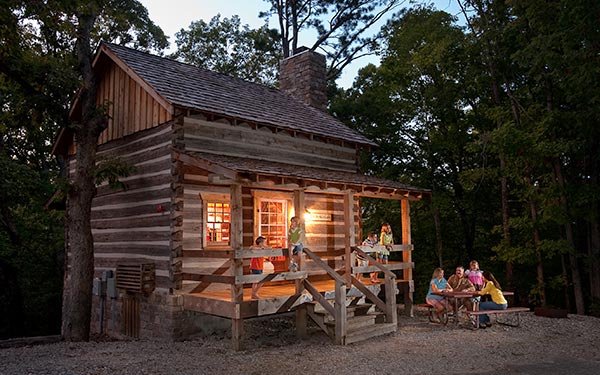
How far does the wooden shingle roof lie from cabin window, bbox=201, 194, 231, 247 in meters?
2.10

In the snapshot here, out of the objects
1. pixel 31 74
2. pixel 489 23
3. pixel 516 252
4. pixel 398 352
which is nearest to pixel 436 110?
pixel 489 23

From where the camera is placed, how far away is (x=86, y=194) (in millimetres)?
11758

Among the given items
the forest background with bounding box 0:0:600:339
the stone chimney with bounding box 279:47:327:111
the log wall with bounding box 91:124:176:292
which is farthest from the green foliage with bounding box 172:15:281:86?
the log wall with bounding box 91:124:176:292

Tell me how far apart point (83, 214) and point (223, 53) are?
66.0 ft

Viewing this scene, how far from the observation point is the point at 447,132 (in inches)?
805

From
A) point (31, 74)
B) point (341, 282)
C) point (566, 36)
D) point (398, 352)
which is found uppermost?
point (566, 36)

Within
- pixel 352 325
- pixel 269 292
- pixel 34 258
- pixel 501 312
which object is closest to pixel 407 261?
pixel 501 312

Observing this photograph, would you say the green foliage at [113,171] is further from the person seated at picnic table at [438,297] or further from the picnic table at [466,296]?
the picnic table at [466,296]

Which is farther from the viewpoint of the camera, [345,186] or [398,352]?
[345,186]

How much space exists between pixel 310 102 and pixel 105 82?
23.4 ft

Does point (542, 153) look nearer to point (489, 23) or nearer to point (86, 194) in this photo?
point (489, 23)

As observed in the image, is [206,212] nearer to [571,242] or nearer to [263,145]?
[263,145]

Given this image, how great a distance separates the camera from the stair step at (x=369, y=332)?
962 cm

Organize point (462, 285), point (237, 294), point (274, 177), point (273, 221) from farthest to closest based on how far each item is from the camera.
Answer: point (273, 221) < point (462, 285) < point (274, 177) < point (237, 294)
